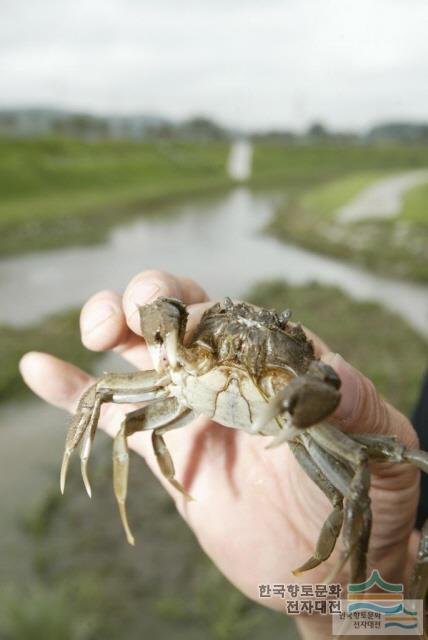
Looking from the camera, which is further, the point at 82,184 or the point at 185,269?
the point at 82,184

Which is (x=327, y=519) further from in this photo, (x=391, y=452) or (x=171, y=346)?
(x=171, y=346)

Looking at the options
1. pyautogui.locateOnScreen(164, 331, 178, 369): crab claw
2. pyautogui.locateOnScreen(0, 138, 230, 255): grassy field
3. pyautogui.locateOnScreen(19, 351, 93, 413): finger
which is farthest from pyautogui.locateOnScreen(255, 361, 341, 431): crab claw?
pyautogui.locateOnScreen(0, 138, 230, 255): grassy field

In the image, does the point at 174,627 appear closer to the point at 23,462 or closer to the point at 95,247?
the point at 23,462

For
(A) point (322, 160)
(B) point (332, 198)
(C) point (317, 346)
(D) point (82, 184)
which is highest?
(C) point (317, 346)

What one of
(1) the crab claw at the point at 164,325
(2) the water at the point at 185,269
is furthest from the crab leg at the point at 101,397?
(2) the water at the point at 185,269

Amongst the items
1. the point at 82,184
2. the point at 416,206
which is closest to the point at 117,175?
the point at 82,184

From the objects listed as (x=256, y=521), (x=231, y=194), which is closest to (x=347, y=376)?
(x=256, y=521)
